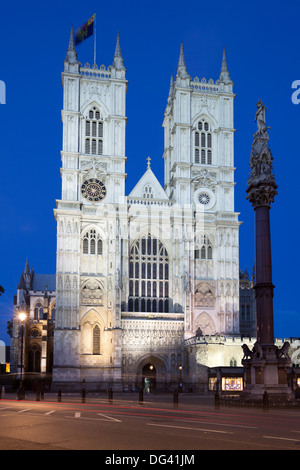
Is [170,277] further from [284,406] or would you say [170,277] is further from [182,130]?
[284,406]

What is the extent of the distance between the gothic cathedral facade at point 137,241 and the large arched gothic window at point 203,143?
13 cm

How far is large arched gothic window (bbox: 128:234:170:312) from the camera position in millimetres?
67875

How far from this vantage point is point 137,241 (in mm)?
69438

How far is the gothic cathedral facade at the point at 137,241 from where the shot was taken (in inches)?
2537

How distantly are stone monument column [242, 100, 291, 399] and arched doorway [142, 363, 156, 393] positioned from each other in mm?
34836

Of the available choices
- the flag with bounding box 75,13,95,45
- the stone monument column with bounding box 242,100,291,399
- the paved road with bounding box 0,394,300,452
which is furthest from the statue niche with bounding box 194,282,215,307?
the paved road with bounding box 0,394,300,452

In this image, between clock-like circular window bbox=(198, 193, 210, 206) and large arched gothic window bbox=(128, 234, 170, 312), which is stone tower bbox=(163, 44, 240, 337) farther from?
large arched gothic window bbox=(128, 234, 170, 312)

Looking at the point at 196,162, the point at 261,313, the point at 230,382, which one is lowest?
the point at 230,382

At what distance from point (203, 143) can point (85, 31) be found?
20.5m

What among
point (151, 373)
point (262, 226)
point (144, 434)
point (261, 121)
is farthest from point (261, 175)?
point (151, 373)

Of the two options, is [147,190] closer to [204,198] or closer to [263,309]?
[204,198]
